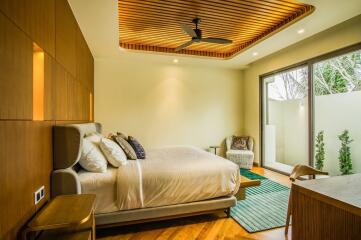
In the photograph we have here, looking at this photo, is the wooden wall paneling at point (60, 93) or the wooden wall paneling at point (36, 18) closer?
the wooden wall paneling at point (36, 18)

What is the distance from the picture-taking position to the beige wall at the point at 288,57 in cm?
325

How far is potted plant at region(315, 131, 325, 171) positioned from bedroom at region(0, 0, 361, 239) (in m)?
0.06

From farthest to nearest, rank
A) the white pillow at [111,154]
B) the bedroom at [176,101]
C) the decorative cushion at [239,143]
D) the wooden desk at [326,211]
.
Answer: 1. the decorative cushion at [239,143]
2. the white pillow at [111,154]
3. the bedroom at [176,101]
4. the wooden desk at [326,211]

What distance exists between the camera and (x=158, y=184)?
2299 millimetres

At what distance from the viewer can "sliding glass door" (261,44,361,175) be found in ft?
11.0

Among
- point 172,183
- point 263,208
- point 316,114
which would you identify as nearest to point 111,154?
point 172,183

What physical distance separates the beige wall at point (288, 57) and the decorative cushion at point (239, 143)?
0.27 metres

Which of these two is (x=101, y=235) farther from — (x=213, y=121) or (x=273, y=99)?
(x=273, y=99)

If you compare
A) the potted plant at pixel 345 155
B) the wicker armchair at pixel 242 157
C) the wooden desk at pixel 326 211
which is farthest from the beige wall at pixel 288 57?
the wooden desk at pixel 326 211

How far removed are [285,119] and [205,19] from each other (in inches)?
117

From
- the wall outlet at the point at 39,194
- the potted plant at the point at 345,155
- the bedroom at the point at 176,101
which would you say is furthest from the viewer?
the potted plant at the point at 345,155

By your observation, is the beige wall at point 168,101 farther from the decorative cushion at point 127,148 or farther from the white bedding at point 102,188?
the white bedding at point 102,188

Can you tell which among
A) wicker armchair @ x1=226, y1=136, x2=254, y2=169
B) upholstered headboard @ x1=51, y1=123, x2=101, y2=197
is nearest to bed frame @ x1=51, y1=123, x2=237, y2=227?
upholstered headboard @ x1=51, y1=123, x2=101, y2=197

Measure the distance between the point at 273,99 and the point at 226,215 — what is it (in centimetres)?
344
